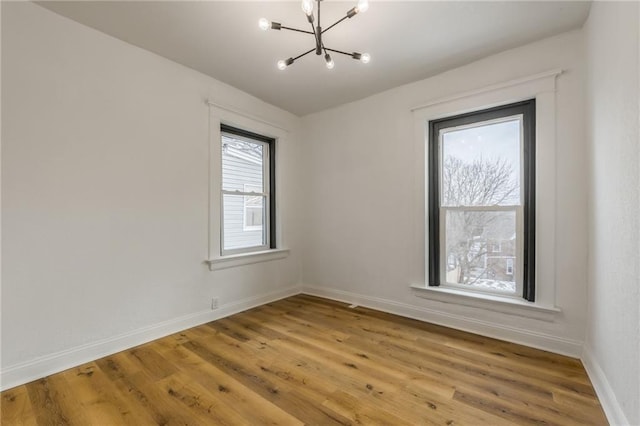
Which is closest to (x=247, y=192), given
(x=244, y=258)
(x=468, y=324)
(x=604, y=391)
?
(x=244, y=258)

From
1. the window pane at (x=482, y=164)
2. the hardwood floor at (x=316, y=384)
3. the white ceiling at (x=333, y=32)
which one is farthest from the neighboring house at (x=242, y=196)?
the window pane at (x=482, y=164)

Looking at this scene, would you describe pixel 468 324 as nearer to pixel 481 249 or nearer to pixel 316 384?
A: pixel 481 249

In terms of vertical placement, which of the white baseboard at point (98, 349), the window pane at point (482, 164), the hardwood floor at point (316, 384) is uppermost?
the window pane at point (482, 164)

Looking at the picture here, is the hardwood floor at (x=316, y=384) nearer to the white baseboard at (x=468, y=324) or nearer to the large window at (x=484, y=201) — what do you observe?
the white baseboard at (x=468, y=324)

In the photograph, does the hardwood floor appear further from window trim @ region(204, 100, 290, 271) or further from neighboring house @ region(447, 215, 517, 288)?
window trim @ region(204, 100, 290, 271)

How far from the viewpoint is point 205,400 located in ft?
5.79

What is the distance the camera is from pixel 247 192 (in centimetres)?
365

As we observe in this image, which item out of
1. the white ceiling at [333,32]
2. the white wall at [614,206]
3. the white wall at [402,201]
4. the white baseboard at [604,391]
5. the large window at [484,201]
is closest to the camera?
the white wall at [614,206]

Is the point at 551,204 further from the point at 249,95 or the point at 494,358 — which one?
the point at 249,95

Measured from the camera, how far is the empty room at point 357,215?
1722 millimetres

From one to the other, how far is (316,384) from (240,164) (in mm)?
2632

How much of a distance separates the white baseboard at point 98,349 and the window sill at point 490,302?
2.18 m

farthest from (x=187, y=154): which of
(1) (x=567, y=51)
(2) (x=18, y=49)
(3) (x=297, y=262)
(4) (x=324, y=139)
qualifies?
(1) (x=567, y=51)

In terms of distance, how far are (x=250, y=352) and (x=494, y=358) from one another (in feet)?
6.47
